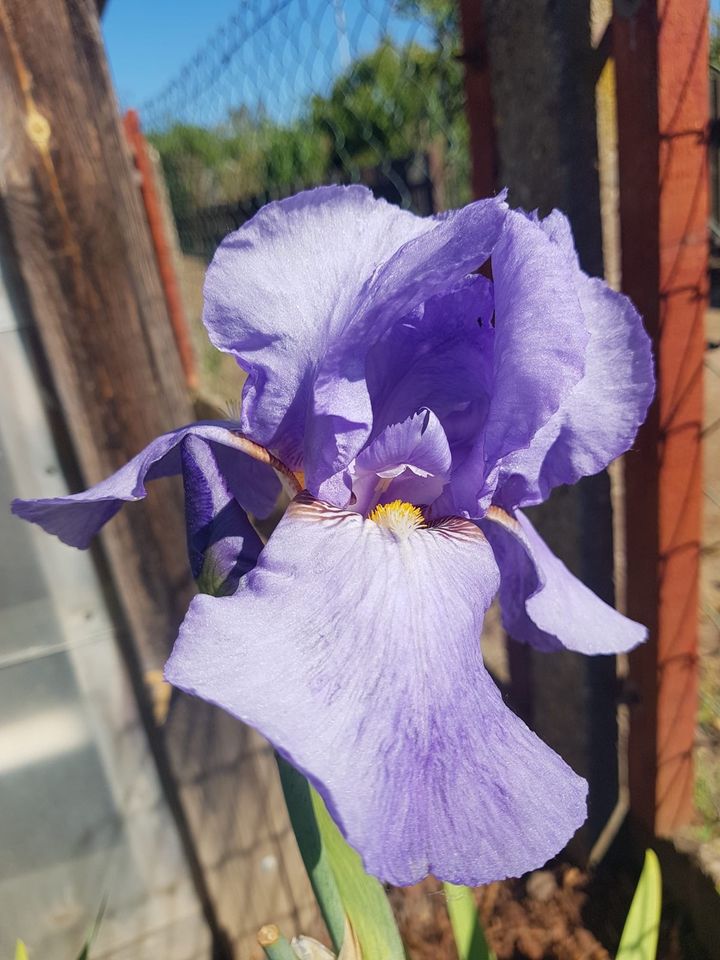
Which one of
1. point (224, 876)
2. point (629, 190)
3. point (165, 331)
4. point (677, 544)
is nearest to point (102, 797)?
point (224, 876)

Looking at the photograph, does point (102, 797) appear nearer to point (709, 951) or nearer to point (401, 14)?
point (709, 951)

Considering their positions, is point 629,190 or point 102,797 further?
point 102,797

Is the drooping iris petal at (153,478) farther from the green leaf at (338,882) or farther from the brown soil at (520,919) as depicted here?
the brown soil at (520,919)

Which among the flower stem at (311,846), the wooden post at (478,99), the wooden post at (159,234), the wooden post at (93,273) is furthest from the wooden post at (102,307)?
the wooden post at (159,234)

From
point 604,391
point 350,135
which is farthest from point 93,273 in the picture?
point 350,135

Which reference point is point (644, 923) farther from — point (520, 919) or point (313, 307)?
point (313, 307)

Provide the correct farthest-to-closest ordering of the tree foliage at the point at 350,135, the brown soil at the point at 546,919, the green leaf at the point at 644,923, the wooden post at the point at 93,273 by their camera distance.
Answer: the tree foliage at the point at 350,135
the brown soil at the point at 546,919
the wooden post at the point at 93,273
the green leaf at the point at 644,923
